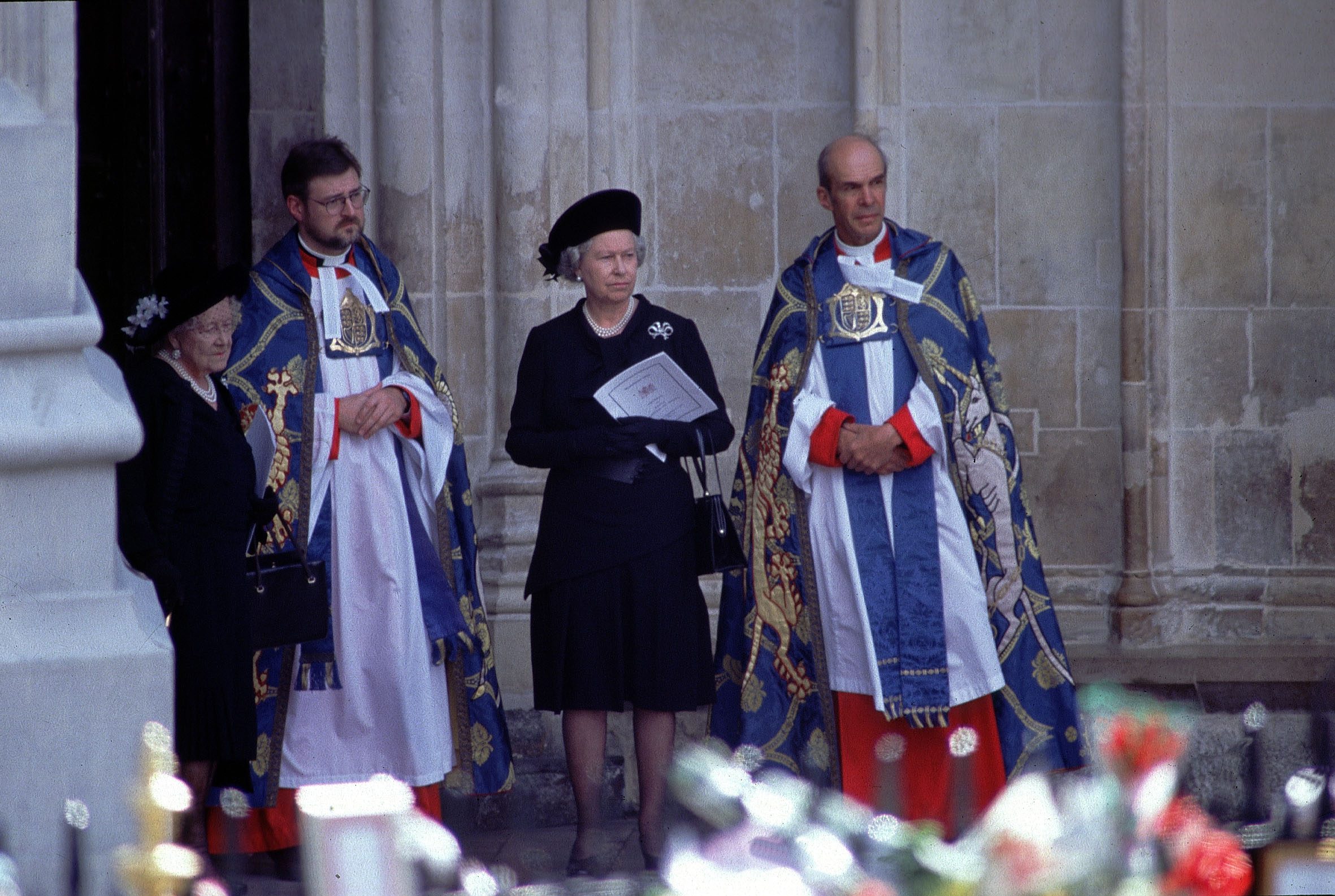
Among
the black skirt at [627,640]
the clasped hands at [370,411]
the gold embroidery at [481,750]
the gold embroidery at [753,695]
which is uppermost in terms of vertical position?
the clasped hands at [370,411]

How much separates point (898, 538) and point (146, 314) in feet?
6.47

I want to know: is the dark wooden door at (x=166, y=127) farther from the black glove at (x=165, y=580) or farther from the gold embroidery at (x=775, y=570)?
the black glove at (x=165, y=580)

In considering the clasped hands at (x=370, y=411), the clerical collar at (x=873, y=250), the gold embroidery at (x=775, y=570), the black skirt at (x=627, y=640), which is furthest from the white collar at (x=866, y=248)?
the clasped hands at (x=370, y=411)

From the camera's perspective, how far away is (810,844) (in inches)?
52.0

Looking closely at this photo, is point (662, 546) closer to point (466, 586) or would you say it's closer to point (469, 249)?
point (466, 586)

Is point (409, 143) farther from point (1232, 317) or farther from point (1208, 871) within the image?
point (1208, 871)

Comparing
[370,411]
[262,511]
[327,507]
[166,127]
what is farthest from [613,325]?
[166,127]

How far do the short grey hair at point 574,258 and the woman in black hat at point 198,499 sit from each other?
834 mm

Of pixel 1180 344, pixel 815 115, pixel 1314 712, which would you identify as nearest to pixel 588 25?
pixel 815 115

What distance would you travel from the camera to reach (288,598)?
4.34 metres

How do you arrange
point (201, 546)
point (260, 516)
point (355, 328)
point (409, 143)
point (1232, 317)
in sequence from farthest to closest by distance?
point (1232, 317)
point (409, 143)
point (355, 328)
point (260, 516)
point (201, 546)

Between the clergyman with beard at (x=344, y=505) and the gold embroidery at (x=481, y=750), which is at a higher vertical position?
the clergyman with beard at (x=344, y=505)

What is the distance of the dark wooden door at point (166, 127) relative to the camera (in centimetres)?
627

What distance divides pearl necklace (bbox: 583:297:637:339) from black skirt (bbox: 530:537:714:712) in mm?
575
